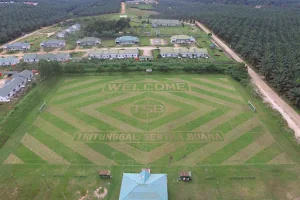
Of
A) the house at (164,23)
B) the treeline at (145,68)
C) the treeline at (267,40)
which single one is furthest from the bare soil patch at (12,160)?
the house at (164,23)

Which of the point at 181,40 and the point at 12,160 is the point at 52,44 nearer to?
the point at 181,40

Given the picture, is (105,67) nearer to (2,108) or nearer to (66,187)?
(2,108)

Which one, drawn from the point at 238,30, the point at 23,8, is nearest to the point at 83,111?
the point at 238,30

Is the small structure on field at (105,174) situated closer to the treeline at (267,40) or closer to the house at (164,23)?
the treeline at (267,40)

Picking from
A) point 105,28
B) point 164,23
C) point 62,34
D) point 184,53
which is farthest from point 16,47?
point 164,23

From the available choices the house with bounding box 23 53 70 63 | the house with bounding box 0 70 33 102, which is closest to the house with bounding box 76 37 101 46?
the house with bounding box 23 53 70 63
